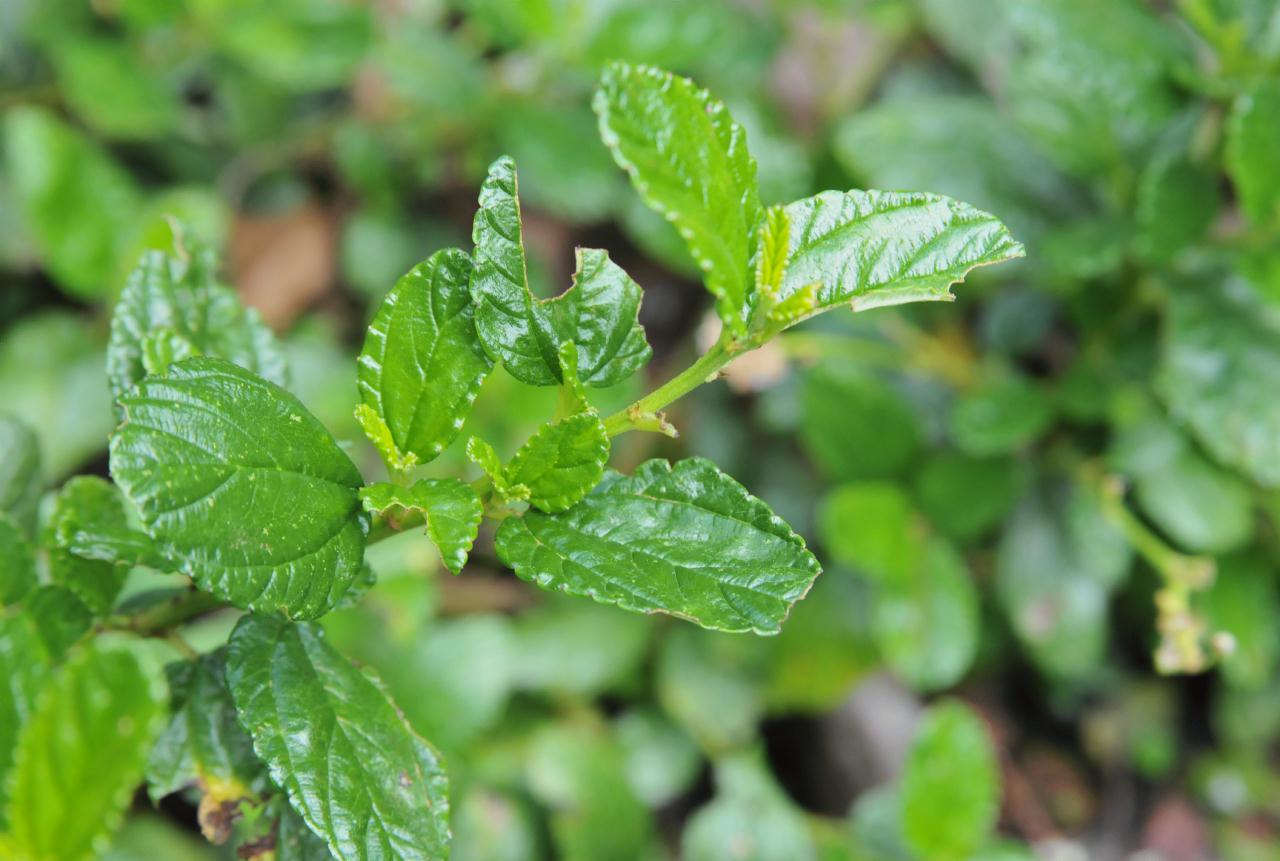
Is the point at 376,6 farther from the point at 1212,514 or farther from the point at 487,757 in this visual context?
the point at 1212,514

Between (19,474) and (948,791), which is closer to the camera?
(19,474)

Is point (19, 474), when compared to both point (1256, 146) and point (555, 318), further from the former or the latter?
point (1256, 146)

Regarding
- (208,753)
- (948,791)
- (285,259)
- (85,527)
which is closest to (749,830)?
(948,791)

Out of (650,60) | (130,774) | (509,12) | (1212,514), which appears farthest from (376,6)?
(130,774)

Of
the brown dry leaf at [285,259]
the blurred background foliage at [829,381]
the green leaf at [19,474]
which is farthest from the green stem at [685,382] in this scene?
the brown dry leaf at [285,259]

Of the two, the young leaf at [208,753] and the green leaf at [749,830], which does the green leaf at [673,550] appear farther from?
the green leaf at [749,830]
